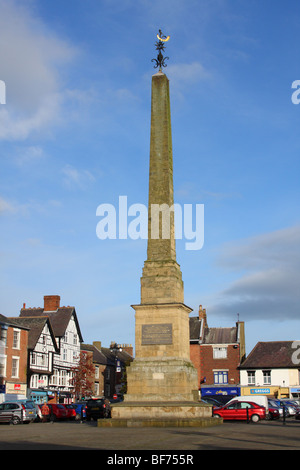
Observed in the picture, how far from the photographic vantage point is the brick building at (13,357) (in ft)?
167

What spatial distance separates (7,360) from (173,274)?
31657 mm

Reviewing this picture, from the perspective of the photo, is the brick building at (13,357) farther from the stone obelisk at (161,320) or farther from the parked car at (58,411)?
the stone obelisk at (161,320)

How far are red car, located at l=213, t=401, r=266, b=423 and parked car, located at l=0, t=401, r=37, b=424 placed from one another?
12.1m

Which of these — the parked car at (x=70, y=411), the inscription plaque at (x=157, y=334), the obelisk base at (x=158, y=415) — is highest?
the inscription plaque at (x=157, y=334)

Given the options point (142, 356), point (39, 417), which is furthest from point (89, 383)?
point (142, 356)

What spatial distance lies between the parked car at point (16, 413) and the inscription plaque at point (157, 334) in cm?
1409

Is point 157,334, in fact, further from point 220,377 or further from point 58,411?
point 220,377

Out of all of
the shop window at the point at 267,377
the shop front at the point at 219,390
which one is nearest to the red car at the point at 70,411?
the shop front at the point at 219,390

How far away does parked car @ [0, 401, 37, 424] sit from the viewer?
33.6 metres

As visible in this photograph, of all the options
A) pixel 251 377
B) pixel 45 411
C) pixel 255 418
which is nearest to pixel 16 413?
pixel 45 411

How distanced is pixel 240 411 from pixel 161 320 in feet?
32.6

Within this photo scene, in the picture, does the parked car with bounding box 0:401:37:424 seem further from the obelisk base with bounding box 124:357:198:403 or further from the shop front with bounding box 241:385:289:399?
the shop front with bounding box 241:385:289:399

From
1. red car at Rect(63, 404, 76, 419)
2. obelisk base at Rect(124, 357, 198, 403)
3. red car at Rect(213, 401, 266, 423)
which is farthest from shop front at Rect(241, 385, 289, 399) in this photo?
obelisk base at Rect(124, 357, 198, 403)
